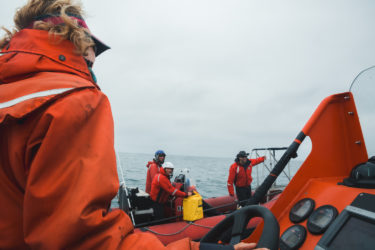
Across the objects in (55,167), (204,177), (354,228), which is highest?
(55,167)

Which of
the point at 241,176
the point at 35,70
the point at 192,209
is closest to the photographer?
the point at 35,70

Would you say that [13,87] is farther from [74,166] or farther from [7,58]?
[74,166]

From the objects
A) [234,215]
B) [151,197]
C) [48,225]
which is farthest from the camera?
[151,197]

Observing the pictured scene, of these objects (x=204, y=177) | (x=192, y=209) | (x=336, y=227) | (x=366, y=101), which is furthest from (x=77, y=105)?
(x=204, y=177)

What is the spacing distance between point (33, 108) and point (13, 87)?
13 centimetres

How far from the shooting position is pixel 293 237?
1385 mm

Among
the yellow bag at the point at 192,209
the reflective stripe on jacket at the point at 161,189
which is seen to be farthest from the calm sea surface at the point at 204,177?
Result: the yellow bag at the point at 192,209

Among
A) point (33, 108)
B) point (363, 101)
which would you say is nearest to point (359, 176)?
point (363, 101)

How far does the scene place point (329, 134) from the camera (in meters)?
1.78

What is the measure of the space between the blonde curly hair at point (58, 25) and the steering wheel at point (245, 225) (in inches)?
43.4

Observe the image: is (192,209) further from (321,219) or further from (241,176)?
(321,219)

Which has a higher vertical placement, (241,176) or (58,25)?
(58,25)

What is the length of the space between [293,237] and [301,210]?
251 millimetres

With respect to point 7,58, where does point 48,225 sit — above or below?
below
